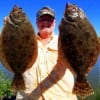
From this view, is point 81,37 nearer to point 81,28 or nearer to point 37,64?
point 81,28

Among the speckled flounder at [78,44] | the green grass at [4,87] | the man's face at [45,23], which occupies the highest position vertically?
the man's face at [45,23]

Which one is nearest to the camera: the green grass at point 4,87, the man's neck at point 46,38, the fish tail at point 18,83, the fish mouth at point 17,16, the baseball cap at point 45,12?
the fish mouth at point 17,16

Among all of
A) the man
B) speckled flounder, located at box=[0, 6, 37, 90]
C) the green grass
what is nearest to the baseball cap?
the man

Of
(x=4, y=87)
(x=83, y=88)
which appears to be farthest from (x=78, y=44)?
(x=4, y=87)

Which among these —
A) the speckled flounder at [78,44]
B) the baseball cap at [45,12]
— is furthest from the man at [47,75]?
the speckled flounder at [78,44]

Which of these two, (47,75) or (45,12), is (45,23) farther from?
(47,75)

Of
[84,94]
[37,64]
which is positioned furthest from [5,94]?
[84,94]

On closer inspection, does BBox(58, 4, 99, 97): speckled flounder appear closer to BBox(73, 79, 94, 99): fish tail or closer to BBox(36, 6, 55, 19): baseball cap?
BBox(73, 79, 94, 99): fish tail

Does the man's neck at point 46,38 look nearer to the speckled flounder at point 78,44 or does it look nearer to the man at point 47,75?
the man at point 47,75

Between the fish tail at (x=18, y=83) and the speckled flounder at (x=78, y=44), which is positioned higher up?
the speckled flounder at (x=78, y=44)
